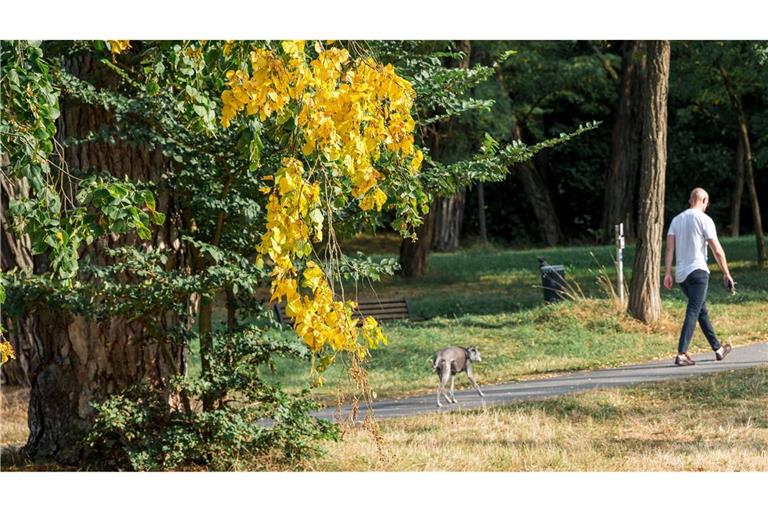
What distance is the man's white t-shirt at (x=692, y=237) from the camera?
10.1 metres

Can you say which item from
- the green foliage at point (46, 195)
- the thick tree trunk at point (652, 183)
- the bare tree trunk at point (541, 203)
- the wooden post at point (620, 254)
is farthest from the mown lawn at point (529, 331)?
the bare tree trunk at point (541, 203)

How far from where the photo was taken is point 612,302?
13.8 meters

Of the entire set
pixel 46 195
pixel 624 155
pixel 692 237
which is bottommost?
pixel 692 237

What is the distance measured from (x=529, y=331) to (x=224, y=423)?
24.2ft

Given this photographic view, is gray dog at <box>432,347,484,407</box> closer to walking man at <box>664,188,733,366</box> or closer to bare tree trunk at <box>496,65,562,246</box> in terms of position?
walking man at <box>664,188,733,366</box>

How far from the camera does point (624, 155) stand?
2561 cm

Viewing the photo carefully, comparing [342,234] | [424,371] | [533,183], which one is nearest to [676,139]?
[533,183]

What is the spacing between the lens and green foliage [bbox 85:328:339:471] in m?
6.87

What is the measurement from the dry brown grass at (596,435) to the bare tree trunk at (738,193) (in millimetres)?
11979

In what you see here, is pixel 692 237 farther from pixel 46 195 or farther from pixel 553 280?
pixel 46 195

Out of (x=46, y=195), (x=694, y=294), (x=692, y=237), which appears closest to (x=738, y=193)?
(x=692, y=237)

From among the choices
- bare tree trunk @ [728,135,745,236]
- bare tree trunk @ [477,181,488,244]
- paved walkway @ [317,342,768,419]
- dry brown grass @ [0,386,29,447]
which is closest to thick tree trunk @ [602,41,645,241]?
bare tree trunk @ [728,135,745,236]

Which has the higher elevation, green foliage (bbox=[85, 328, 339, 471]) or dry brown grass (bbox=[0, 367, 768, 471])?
green foliage (bbox=[85, 328, 339, 471])

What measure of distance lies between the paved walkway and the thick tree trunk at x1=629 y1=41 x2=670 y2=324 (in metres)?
1.96
